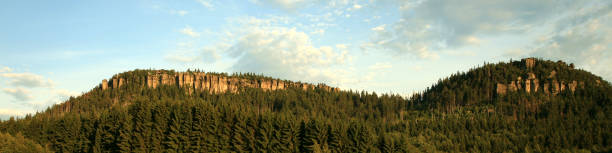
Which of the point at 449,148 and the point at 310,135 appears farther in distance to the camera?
the point at 449,148

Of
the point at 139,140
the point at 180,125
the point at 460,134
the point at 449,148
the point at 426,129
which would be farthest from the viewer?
the point at 426,129

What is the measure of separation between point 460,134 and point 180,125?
119 meters

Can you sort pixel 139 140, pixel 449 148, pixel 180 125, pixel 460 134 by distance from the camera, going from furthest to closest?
pixel 460 134 → pixel 449 148 → pixel 180 125 → pixel 139 140

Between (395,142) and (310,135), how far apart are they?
2038 cm

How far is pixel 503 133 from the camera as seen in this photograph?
614ft

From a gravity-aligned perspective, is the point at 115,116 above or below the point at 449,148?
above

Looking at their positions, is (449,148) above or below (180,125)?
below

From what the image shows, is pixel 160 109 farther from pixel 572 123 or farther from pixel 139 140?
pixel 572 123

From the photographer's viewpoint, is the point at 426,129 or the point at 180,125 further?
the point at 426,129

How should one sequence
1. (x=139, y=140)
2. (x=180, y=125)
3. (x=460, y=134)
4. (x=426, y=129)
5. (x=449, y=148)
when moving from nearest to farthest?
(x=139, y=140)
(x=180, y=125)
(x=449, y=148)
(x=460, y=134)
(x=426, y=129)

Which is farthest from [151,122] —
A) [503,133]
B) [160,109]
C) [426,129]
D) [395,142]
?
[503,133]

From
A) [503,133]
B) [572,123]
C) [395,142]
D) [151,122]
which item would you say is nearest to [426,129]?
[503,133]

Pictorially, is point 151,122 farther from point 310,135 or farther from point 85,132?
point 310,135

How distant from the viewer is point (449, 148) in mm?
161250
